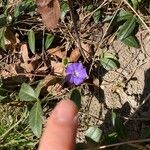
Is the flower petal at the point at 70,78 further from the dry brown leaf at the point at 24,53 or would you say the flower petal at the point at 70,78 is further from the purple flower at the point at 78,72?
the dry brown leaf at the point at 24,53

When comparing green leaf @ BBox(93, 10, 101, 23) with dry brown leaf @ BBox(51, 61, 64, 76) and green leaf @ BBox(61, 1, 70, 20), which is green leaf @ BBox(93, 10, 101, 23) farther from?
dry brown leaf @ BBox(51, 61, 64, 76)

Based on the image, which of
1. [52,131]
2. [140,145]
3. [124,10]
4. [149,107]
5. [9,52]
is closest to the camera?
[52,131]

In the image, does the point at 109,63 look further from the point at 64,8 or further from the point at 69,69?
the point at 64,8

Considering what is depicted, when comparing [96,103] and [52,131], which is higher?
[52,131]

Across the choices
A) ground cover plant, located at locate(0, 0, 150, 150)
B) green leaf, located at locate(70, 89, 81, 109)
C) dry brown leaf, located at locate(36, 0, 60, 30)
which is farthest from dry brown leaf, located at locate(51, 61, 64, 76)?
dry brown leaf, located at locate(36, 0, 60, 30)

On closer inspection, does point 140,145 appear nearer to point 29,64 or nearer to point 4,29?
point 29,64

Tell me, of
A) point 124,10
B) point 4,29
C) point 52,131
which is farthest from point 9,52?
point 52,131
